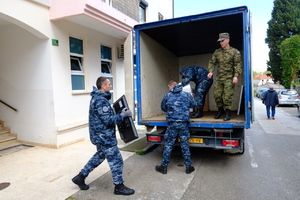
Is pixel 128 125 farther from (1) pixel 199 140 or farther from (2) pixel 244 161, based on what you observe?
(2) pixel 244 161

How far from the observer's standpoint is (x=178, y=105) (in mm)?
3734

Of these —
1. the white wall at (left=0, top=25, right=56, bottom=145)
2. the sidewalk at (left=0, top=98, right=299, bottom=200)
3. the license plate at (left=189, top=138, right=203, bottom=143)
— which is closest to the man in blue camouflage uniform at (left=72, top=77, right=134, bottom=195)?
the sidewalk at (left=0, top=98, right=299, bottom=200)

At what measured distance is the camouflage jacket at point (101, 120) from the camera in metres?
2.87

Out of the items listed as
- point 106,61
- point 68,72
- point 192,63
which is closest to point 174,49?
point 192,63

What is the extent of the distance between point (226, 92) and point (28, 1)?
4.79m

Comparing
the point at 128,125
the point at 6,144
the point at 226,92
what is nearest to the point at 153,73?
the point at 226,92

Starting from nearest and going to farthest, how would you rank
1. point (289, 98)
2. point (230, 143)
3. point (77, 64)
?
1. point (230, 143)
2. point (77, 64)
3. point (289, 98)

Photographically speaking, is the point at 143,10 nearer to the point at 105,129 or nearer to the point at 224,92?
the point at 224,92

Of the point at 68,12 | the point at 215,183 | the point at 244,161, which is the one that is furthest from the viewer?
the point at 68,12

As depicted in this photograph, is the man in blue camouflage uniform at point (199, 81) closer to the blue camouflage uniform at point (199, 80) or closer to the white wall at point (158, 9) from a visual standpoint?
the blue camouflage uniform at point (199, 80)

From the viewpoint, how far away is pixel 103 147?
296cm

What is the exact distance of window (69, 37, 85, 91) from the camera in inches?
235

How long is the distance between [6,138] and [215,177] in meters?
5.54

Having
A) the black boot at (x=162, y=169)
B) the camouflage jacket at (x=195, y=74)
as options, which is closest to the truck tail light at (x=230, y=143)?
the black boot at (x=162, y=169)
